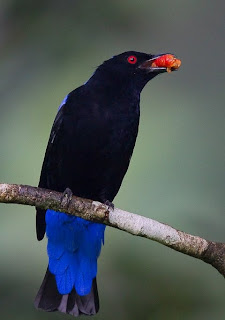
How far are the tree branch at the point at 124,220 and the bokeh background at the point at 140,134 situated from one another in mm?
1174

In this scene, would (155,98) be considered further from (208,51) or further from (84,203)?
(84,203)

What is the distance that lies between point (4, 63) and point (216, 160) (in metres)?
1.90

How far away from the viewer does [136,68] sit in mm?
4348

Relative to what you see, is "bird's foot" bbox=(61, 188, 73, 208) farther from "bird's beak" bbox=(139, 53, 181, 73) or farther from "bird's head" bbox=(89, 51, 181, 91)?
"bird's beak" bbox=(139, 53, 181, 73)

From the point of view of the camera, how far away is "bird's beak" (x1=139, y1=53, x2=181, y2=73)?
169 inches

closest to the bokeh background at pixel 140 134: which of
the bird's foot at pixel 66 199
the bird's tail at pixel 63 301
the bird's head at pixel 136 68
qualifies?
the bird's tail at pixel 63 301

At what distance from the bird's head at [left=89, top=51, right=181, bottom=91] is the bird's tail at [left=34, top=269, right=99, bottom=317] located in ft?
A: 3.74

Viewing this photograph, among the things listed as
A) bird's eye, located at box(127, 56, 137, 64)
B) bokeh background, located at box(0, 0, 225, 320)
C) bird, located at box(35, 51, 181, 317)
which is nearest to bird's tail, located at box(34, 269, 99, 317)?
bird, located at box(35, 51, 181, 317)

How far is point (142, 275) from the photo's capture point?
4.70 metres

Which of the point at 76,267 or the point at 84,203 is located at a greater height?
the point at 84,203

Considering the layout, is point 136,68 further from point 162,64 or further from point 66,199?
point 66,199

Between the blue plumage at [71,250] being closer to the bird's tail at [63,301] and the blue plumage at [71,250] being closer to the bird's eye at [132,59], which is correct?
the bird's tail at [63,301]

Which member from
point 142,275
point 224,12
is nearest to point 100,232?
point 142,275

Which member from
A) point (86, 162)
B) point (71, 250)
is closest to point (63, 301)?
point (71, 250)
